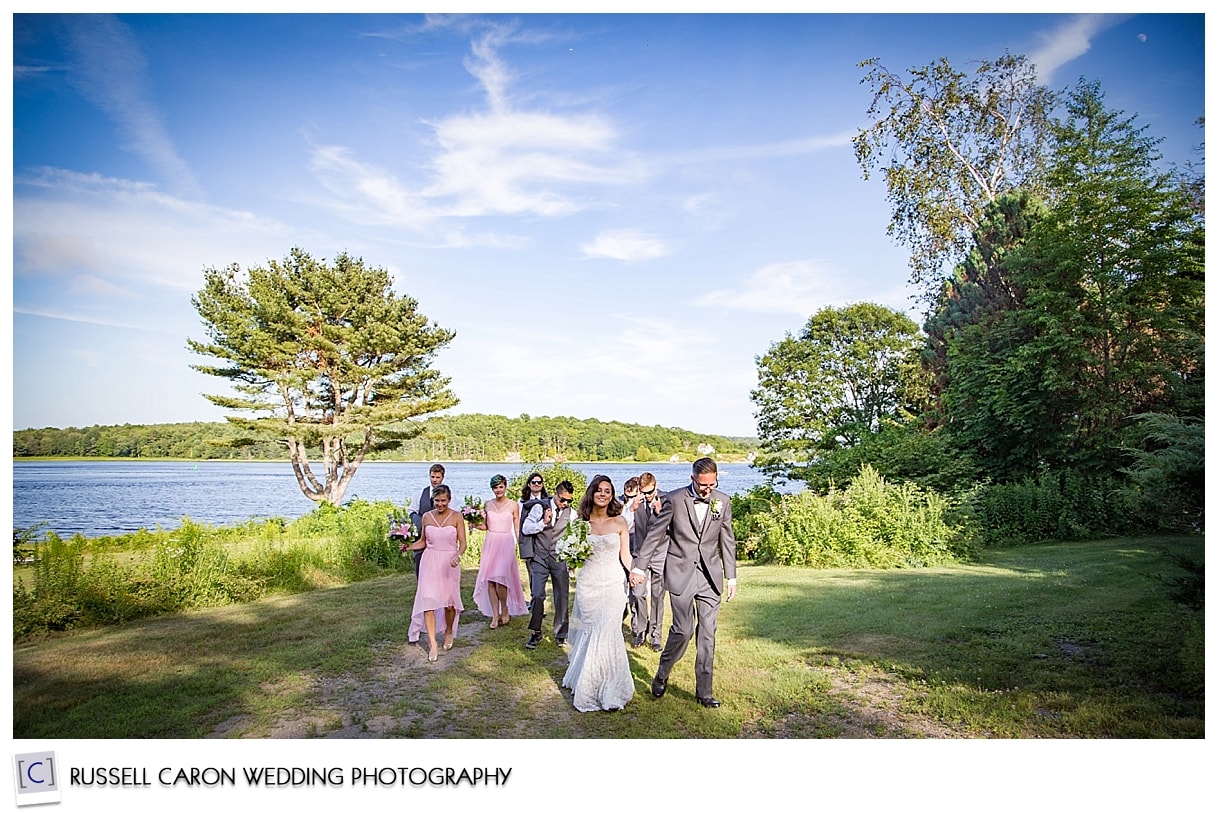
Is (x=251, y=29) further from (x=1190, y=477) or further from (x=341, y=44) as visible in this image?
(x=1190, y=477)

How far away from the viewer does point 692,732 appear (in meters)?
5.31

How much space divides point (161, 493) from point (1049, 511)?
27941 mm

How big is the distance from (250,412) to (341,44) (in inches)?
629

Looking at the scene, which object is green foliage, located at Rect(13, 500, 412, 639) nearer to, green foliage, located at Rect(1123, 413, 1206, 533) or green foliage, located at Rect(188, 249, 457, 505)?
green foliage, located at Rect(1123, 413, 1206, 533)

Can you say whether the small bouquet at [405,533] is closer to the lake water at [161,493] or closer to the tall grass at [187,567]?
the lake water at [161,493]

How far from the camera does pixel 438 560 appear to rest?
6.97m

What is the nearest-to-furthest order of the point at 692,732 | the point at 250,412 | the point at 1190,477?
the point at 692,732 < the point at 1190,477 < the point at 250,412

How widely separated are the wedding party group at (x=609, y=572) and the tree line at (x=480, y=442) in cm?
692

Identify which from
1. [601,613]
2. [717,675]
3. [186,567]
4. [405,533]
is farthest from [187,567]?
[717,675]

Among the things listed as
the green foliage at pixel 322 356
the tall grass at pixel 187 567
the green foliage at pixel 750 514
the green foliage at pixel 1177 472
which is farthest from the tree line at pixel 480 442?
the green foliage at pixel 1177 472

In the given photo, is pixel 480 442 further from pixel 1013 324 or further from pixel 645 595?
pixel 645 595

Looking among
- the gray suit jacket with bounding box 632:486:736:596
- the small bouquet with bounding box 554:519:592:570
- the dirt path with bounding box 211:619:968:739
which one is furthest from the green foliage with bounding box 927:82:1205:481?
the small bouquet with bounding box 554:519:592:570
